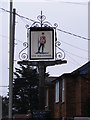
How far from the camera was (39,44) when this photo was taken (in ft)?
72.7

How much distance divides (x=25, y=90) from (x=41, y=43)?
39004 mm

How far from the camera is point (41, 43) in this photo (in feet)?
72.6

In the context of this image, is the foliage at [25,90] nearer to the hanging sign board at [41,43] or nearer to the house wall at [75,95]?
the house wall at [75,95]

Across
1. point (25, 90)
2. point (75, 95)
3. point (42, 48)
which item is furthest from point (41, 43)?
point (25, 90)

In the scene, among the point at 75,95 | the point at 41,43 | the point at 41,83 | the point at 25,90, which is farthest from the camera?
the point at 25,90

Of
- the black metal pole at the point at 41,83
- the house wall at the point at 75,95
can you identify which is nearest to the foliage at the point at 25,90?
the house wall at the point at 75,95

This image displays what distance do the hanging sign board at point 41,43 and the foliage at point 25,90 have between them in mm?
35463

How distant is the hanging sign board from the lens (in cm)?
2217

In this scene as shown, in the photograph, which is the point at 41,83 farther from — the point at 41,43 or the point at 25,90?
the point at 25,90

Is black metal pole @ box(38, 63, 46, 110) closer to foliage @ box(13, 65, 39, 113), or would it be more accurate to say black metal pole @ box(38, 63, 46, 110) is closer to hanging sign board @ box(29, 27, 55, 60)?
hanging sign board @ box(29, 27, 55, 60)

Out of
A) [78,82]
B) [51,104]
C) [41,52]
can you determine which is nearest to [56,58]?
[41,52]

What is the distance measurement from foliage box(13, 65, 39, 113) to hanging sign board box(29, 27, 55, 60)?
35.5 m

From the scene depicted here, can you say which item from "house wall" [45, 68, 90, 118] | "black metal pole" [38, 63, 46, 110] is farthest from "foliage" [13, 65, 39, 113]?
"black metal pole" [38, 63, 46, 110]

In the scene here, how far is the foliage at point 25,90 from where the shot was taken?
58.8 m
